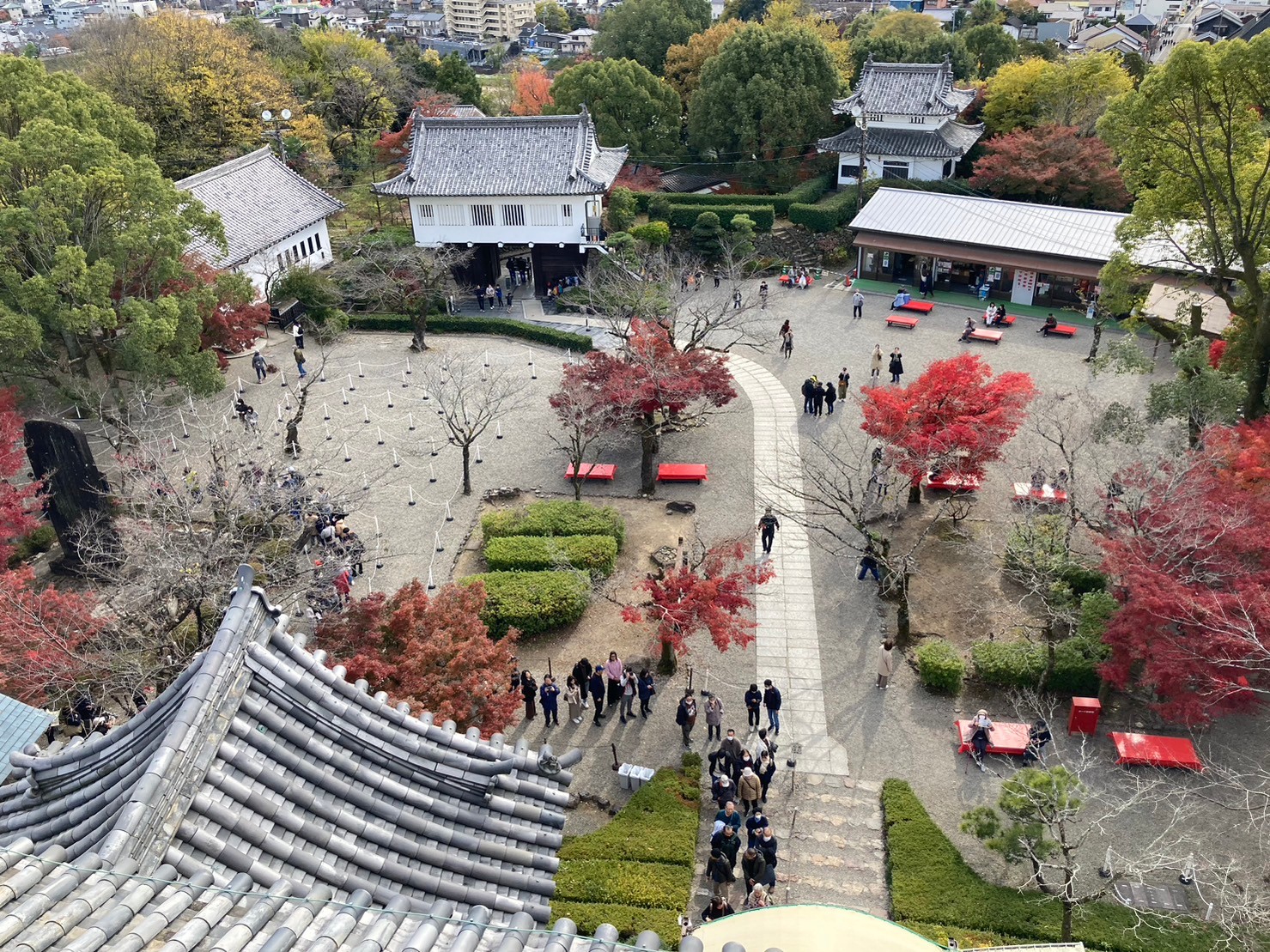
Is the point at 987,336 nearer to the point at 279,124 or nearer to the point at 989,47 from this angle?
the point at 279,124

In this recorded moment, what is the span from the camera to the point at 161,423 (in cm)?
2903

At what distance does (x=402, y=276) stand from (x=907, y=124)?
89.2 ft

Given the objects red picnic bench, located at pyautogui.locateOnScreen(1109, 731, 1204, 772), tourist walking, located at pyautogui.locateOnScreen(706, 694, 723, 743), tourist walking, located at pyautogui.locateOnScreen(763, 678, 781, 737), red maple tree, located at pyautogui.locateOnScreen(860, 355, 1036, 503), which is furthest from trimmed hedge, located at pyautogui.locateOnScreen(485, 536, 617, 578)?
red picnic bench, located at pyautogui.locateOnScreen(1109, 731, 1204, 772)

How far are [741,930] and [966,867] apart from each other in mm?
7565

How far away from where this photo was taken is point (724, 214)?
149 ft

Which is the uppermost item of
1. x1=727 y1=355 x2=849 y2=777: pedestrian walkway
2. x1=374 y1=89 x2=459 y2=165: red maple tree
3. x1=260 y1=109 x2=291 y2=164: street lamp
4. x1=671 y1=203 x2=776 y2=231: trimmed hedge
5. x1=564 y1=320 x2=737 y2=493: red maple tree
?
x1=260 y1=109 x2=291 y2=164: street lamp

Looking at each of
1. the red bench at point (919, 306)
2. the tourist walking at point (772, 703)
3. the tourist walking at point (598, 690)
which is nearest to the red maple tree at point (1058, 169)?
the red bench at point (919, 306)

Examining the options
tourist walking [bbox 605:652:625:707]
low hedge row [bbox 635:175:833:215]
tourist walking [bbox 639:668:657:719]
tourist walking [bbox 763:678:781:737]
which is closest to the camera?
tourist walking [bbox 763:678:781:737]

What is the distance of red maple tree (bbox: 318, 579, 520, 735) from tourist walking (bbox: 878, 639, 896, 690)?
7410mm

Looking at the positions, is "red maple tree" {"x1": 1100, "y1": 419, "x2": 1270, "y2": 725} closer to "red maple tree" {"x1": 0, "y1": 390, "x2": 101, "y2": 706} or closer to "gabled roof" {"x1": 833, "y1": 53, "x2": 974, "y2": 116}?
"red maple tree" {"x1": 0, "y1": 390, "x2": 101, "y2": 706}

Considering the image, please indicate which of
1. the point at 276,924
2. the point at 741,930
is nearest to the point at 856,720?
the point at 741,930

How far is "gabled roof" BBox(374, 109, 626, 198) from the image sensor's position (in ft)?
129

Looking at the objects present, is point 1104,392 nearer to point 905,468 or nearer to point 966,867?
point 905,468

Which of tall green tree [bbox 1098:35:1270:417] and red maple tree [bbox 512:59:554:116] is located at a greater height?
tall green tree [bbox 1098:35:1270:417]
